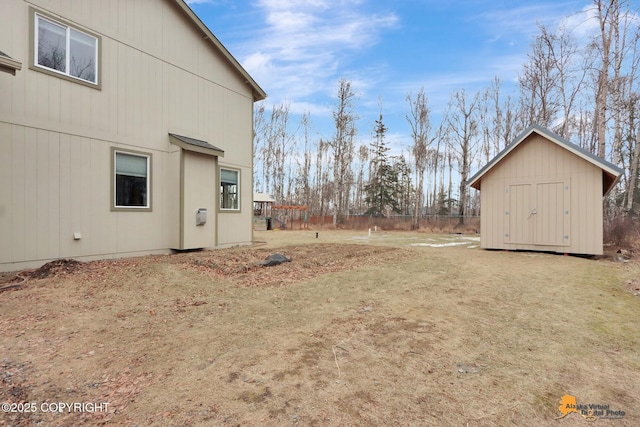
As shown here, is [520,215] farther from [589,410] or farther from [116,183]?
[116,183]

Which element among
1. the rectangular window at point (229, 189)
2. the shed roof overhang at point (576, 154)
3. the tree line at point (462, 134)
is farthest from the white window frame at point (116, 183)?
the tree line at point (462, 134)

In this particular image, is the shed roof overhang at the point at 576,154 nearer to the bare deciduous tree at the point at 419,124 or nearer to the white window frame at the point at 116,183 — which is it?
the white window frame at the point at 116,183

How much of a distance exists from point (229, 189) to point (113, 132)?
12.8 feet

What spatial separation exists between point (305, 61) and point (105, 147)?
45.5ft

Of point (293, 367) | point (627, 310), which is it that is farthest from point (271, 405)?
point (627, 310)

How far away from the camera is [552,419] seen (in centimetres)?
221

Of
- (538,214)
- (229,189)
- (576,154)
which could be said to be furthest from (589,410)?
(229,189)

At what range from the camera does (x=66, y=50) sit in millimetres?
7055

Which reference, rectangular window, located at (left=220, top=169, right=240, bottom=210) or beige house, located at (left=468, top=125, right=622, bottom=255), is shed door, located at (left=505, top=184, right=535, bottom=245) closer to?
beige house, located at (left=468, top=125, right=622, bottom=255)

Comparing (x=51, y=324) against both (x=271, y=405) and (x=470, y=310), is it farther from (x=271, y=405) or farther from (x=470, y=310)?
(x=470, y=310)

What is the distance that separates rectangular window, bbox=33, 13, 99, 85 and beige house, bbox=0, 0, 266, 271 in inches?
0.9

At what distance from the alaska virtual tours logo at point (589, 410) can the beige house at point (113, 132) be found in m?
8.16

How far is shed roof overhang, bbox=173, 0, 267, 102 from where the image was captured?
9367 millimetres

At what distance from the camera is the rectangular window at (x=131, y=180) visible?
26.0ft
